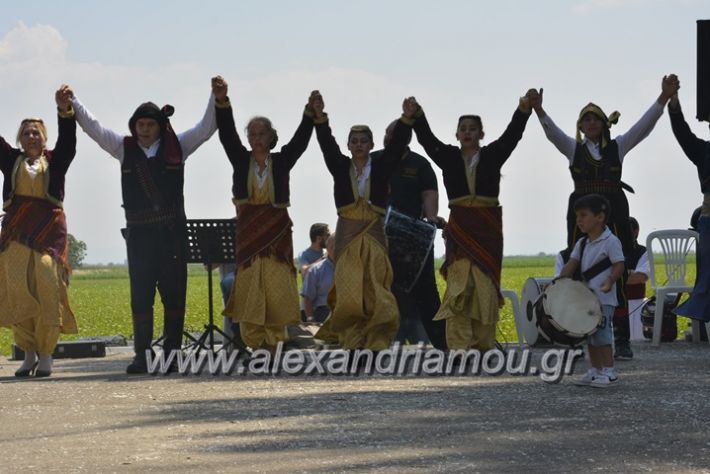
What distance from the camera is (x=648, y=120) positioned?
1309 cm

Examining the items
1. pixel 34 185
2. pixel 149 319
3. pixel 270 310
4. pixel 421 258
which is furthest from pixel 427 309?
pixel 34 185

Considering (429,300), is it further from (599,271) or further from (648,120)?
(599,271)

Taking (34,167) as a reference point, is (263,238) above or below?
below

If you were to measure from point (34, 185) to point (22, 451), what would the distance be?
477cm

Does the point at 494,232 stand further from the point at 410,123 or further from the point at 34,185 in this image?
the point at 34,185

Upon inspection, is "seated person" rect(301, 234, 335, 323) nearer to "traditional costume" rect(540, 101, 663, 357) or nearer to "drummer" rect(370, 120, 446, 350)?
"drummer" rect(370, 120, 446, 350)

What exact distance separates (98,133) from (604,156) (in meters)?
3.98

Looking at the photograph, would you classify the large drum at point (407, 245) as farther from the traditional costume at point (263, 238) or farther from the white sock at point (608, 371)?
the white sock at point (608, 371)

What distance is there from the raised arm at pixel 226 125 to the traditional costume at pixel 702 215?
3.54 meters

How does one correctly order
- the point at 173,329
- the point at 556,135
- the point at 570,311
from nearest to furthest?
the point at 570,311, the point at 173,329, the point at 556,135

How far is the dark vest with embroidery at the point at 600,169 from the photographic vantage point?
12922mm

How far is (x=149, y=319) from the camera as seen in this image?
41.8 ft

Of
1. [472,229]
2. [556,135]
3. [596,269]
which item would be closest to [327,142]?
[472,229]

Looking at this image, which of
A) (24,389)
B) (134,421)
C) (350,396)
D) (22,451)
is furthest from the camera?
(24,389)
